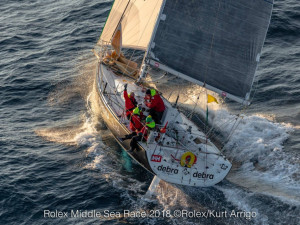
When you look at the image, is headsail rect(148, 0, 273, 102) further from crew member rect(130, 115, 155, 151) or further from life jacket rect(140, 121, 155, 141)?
life jacket rect(140, 121, 155, 141)

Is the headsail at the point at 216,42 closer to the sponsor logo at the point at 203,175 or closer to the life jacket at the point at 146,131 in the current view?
the life jacket at the point at 146,131

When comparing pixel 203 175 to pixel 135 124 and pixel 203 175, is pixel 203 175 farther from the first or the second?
pixel 135 124

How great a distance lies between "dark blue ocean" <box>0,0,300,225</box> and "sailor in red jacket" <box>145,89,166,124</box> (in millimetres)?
2285

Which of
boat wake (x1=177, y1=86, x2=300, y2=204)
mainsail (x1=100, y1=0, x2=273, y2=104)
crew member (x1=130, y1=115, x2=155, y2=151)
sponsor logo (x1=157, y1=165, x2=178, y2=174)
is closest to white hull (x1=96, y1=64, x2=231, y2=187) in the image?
sponsor logo (x1=157, y1=165, x2=178, y2=174)

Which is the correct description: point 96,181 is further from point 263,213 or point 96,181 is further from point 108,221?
point 263,213

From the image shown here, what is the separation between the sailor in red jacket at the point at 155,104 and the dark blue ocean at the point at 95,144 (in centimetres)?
228

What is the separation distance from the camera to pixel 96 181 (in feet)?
63.1

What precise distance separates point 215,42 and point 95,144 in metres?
7.45

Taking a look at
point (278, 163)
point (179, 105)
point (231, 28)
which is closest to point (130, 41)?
point (179, 105)

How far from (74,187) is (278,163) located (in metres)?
8.68

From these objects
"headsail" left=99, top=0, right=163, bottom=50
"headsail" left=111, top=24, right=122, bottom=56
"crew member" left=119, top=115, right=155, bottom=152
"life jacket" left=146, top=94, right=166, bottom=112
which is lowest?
"crew member" left=119, top=115, right=155, bottom=152

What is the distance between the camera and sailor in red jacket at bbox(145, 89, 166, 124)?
→ 20.1 m

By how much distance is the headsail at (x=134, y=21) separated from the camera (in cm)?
2109

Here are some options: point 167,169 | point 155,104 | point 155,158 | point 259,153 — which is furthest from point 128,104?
point 259,153
